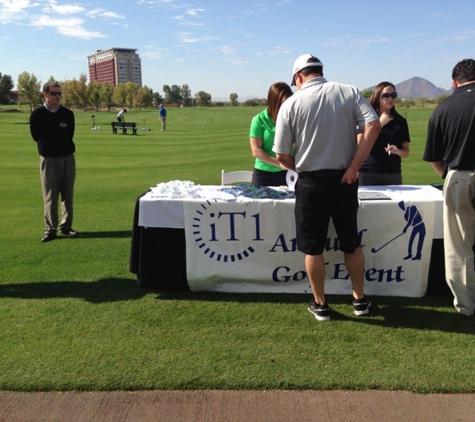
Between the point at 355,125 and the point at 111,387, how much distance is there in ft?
8.54

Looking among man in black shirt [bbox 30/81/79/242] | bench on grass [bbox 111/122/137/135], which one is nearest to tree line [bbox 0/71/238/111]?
bench on grass [bbox 111/122/137/135]

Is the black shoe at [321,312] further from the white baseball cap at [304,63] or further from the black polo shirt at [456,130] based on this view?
the white baseball cap at [304,63]

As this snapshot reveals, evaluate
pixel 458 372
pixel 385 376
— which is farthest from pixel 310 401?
pixel 458 372

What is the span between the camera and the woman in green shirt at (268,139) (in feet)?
15.6

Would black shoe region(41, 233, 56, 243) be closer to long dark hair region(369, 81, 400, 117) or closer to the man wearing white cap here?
the man wearing white cap


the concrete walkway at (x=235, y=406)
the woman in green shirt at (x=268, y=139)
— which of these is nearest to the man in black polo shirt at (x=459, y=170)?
the concrete walkway at (x=235, y=406)

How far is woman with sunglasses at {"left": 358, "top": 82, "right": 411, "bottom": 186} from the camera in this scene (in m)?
5.02

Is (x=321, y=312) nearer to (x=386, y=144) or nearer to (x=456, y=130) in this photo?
(x=456, y=130)

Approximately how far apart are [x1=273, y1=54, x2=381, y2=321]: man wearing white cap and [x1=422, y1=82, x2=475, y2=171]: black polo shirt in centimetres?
64

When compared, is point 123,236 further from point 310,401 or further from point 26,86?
point 26,86

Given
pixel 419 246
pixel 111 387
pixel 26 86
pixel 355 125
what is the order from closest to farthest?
pixel 111 387 < pixel 355 125 < pixel 419 246 < pixel 26 86

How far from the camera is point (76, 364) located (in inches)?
131

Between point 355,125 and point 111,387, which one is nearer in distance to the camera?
point 111,387

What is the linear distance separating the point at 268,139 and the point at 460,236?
2121 mm
